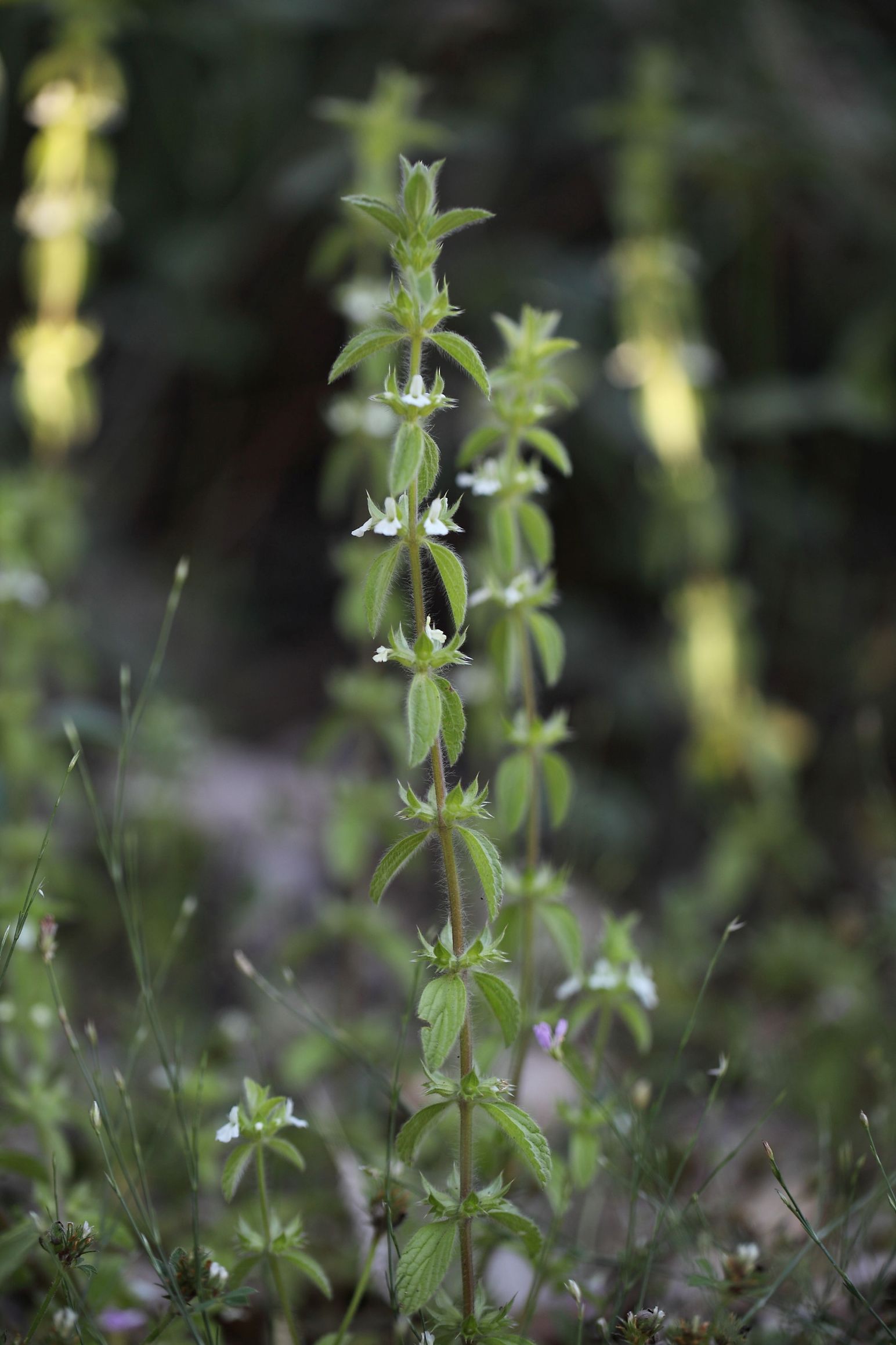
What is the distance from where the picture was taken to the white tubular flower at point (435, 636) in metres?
1.09

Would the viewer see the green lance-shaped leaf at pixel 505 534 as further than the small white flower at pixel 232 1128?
Yes

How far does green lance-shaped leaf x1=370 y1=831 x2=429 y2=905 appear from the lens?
1093mm

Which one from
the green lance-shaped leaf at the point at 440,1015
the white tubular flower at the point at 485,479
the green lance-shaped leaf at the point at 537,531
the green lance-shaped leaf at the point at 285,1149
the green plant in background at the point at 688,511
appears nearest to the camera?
the green lance-shaped leaf at the point at 440,1015

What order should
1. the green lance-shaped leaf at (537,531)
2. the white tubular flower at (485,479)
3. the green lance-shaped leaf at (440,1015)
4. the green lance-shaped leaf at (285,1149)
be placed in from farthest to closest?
the green lance-shaped leaf at (537,531) < the white tubular flower at (485,479) < the green lance-shaped leaf at (285,1149) < the green lance-shaped leaf at (440,1015)

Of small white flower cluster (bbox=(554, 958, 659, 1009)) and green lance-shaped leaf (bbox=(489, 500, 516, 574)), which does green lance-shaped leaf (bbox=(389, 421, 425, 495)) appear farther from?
small white flower cluster (bbox=(554, 958, 659, 1009))

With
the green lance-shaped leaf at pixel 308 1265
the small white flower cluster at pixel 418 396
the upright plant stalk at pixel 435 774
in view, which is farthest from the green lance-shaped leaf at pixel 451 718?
the green lance-shaped leaf at pixel 308 1265

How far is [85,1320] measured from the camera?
1017 mm

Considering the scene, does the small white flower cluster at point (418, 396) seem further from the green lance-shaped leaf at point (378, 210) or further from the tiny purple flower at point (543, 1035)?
the tiny purple flower at point (543, 1035)

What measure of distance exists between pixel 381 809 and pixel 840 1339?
1176 mm

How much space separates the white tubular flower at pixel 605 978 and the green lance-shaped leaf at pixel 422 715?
496 mm

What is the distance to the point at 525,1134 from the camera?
108 cm

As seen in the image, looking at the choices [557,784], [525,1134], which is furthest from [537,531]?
[525,1134]

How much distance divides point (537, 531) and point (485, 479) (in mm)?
126

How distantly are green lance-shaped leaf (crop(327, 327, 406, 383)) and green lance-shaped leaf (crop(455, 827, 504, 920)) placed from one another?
484 millimetres
